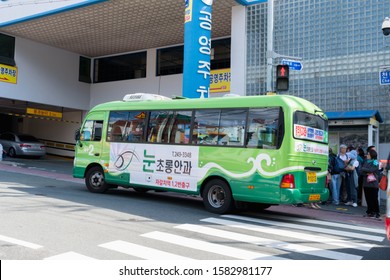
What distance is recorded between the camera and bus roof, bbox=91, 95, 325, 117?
9.08 m

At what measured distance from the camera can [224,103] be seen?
32.3 ft

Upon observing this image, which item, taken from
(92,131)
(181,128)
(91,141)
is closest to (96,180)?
(91,141)

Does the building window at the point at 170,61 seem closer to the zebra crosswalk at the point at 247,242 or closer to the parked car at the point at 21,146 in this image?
the parked car at the point at 21,146

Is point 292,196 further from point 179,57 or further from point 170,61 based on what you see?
point 170,61

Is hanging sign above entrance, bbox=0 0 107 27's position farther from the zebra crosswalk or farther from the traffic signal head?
the zebra crosswalk

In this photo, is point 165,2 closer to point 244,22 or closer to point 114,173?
point 244,22

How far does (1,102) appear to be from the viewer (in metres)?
26.0

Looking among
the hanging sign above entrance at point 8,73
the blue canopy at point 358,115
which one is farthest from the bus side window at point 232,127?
the hanging sign above entrance at point 8,73

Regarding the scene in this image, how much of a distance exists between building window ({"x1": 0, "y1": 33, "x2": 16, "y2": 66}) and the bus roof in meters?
14.2

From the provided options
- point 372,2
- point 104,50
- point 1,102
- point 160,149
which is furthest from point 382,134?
point 1,102

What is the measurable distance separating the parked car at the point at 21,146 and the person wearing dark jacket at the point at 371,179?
21.2 m

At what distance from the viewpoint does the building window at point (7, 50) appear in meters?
23.2

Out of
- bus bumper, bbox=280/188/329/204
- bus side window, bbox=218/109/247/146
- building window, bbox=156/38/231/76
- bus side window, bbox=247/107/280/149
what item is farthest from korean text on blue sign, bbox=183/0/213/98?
building window, bbox=156/38/231/76

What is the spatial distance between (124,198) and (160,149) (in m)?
1.95
